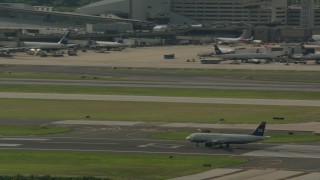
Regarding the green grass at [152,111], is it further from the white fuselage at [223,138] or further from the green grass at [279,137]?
the white fuselage at [223,138]

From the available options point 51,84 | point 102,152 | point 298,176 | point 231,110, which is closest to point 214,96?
point 231,110

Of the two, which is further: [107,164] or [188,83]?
[188,83]

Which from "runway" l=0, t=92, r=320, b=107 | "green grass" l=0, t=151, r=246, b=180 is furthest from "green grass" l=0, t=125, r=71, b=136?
"runway" l=0, t=92, r=320, b=107

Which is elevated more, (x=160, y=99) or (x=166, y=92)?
(x=160, y=99)

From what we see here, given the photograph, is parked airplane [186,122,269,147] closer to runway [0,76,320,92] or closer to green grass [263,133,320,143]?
green grass [263,133,320,143]

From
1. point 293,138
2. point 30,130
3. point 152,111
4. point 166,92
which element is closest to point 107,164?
point 30,130

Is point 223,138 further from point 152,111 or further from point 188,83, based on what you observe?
point 188,83
